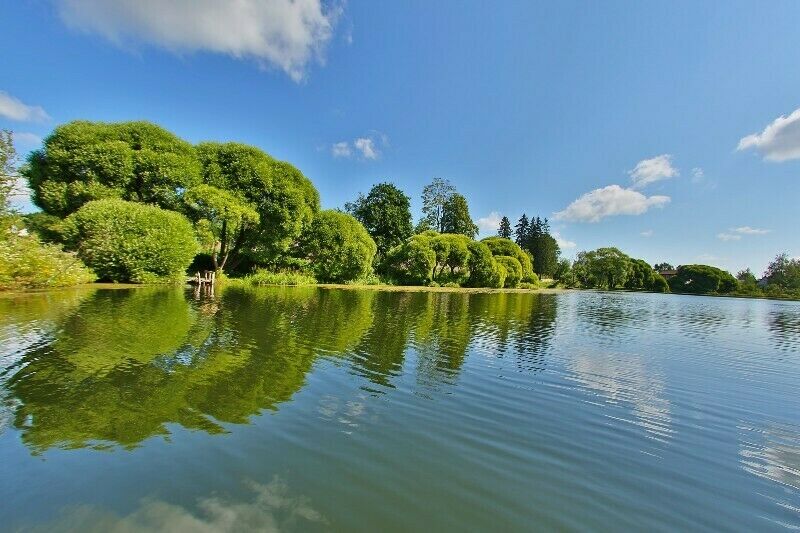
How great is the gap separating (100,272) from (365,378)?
25795 millimetres

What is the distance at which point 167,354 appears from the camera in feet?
30.7

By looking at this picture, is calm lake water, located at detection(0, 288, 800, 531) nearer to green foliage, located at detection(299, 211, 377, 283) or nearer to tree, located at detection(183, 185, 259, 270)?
tree, located at detection(183, 185, 259, 270)

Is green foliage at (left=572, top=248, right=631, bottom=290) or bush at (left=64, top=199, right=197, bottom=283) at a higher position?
green foliage at (left=572, top=248, right=631, bottom=290)

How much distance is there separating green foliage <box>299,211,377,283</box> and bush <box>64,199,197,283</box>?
14181mm

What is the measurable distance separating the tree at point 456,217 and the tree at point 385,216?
14.4 metres

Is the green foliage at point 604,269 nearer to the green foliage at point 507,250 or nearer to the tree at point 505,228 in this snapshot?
the tree at point 505,228

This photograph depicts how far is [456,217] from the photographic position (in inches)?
2840

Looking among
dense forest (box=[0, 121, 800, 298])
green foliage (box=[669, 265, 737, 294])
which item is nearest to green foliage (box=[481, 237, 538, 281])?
dense forest (box=[0, 121, 800, 298])

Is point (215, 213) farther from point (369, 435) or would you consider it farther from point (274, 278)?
point (369, 435)

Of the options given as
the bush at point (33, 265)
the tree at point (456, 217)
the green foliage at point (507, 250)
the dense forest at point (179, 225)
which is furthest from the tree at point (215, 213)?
the tree at point (456, 217)

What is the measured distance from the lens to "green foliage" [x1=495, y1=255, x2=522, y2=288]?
61469 millimetres

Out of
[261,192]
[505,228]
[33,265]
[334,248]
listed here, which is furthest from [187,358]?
[505,228]

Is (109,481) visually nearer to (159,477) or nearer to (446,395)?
(159,477)

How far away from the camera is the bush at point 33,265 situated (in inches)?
736
